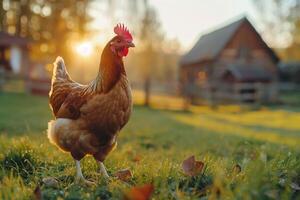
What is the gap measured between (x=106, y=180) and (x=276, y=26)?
49.6m

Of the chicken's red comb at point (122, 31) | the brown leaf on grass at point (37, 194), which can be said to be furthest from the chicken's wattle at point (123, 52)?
the brown leaf on grass at point (37, 194)

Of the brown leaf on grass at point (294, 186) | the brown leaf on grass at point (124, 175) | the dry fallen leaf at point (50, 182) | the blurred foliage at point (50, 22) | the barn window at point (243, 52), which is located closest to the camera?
the brown leaf on grass at point (294, 186)

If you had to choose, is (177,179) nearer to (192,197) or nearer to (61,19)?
(192,197)

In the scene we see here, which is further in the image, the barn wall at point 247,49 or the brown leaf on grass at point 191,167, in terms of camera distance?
the barn wall at point 247,49

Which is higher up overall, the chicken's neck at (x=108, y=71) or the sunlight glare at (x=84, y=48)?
the sunlight glare at (x=84, y=48)

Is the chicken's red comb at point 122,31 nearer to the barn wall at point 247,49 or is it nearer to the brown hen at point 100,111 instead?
the brown hen at point 100,111

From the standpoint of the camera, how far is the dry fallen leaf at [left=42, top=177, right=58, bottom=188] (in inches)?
126

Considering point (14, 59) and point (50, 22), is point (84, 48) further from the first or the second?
point (14, 59)

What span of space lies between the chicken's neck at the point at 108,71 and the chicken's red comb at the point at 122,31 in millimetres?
232

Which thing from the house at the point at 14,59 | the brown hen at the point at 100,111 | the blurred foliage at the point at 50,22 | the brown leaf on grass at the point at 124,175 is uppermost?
the blurred foliage at the point at 50,22

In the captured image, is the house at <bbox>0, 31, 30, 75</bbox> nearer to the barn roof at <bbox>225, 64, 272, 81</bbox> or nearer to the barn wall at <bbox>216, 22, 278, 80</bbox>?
the barn wall at <bbox>216, 22, 278, 80</bbox>

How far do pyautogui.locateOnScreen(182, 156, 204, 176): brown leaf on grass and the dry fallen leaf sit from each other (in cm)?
121

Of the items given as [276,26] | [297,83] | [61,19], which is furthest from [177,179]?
[276,26]

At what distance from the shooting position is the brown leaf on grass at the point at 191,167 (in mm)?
3354
